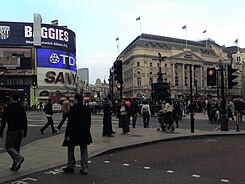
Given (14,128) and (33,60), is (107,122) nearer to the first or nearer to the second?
(14,128)

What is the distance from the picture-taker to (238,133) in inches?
651

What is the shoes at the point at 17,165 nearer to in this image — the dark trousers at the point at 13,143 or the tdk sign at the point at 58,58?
the dark trousers at the point at 13,143

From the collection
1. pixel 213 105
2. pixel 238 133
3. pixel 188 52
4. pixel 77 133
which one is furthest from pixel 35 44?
pixel 77 133

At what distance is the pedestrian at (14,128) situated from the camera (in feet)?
26.2

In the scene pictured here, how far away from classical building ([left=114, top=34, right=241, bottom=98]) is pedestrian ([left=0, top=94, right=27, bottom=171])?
109178mm

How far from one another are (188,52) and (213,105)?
109832mm

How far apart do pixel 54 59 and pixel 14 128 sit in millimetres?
89783

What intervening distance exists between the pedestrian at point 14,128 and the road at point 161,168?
0.65 metres

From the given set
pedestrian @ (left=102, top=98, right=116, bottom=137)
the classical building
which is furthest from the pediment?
pedestrian @ (left=102, top=98, right=116, bottom=137)

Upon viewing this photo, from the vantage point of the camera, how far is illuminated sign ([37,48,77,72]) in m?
93.4

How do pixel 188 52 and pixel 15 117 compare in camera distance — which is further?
pixel 188 52

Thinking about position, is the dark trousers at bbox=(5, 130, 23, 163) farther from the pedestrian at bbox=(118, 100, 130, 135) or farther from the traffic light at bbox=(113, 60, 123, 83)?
the traffic light at bbox=(113, 60, 123, 83)

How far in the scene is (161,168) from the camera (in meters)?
8.30

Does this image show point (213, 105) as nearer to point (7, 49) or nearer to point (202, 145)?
point (202, 145)
